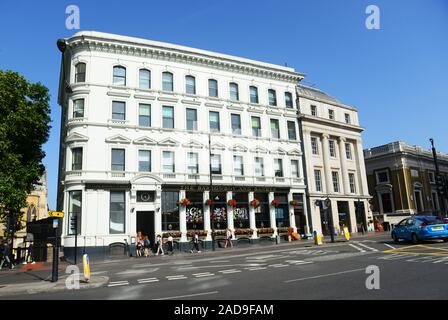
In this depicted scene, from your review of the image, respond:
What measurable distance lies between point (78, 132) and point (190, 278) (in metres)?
20.4

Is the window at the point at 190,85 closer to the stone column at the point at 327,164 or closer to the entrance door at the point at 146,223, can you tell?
the entrance door at the point at 146,223

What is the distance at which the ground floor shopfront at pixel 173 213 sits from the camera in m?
27.0

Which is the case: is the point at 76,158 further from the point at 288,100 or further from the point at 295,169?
the point at 288,100

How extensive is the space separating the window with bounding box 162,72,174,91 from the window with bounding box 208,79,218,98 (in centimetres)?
412

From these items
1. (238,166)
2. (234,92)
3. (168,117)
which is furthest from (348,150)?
(168,117)

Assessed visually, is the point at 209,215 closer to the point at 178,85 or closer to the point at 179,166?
the point at 179,166

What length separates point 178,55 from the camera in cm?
3319

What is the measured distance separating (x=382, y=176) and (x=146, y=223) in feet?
144

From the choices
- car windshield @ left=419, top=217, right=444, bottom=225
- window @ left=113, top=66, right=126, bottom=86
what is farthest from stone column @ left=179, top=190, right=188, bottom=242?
car windshield @ left=419, top=217, right=444, bottom=225

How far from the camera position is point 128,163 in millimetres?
29203

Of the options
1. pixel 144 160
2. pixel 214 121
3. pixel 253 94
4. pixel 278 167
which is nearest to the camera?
pixel 144 160

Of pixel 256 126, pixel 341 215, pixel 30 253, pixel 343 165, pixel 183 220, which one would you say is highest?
pixel 256 126

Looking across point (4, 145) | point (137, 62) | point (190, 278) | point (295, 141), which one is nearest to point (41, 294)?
point (190, 278)

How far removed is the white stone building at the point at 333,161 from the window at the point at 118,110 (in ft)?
68.3
